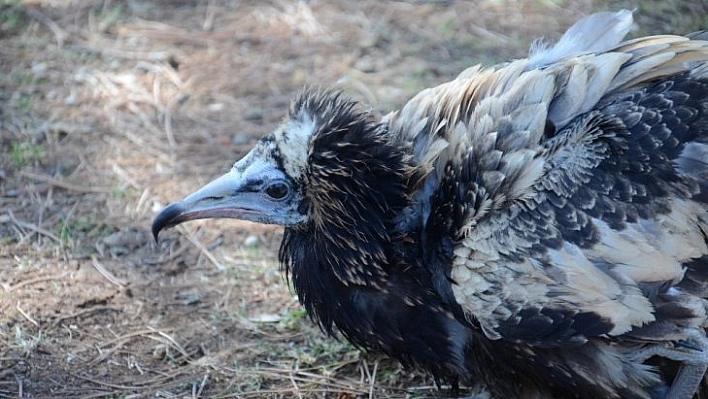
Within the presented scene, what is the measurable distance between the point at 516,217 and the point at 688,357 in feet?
2.77

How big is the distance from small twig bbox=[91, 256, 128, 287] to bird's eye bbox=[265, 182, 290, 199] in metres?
1.41

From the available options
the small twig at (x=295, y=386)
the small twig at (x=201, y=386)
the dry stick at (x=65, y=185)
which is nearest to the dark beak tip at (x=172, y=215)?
the small twig at (x=201, y=386)

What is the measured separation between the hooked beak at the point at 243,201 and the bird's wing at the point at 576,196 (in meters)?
0.59

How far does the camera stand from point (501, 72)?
4422 mm

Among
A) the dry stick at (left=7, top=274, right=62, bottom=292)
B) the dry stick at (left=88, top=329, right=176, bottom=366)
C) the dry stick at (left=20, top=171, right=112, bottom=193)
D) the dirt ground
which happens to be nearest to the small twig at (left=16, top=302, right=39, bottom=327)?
the dirt ground

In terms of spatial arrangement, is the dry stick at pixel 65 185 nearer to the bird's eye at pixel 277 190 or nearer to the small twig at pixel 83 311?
the small twig at pixel 83 311

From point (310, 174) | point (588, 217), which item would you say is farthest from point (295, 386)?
point (588, 217)

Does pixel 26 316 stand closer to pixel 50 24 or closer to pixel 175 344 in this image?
pixel 175 344

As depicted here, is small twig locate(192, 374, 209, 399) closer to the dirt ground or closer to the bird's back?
the dirt ground

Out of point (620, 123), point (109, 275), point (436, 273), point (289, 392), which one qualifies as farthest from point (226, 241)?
point (620, 123)

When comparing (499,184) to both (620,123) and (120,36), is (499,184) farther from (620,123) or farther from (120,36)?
(120,36)

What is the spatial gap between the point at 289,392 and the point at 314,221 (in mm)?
890

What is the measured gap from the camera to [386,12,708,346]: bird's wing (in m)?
3.73

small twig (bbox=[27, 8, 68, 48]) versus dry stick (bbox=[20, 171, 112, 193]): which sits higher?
small twig (bbox=[27, 8, 68, 48])
